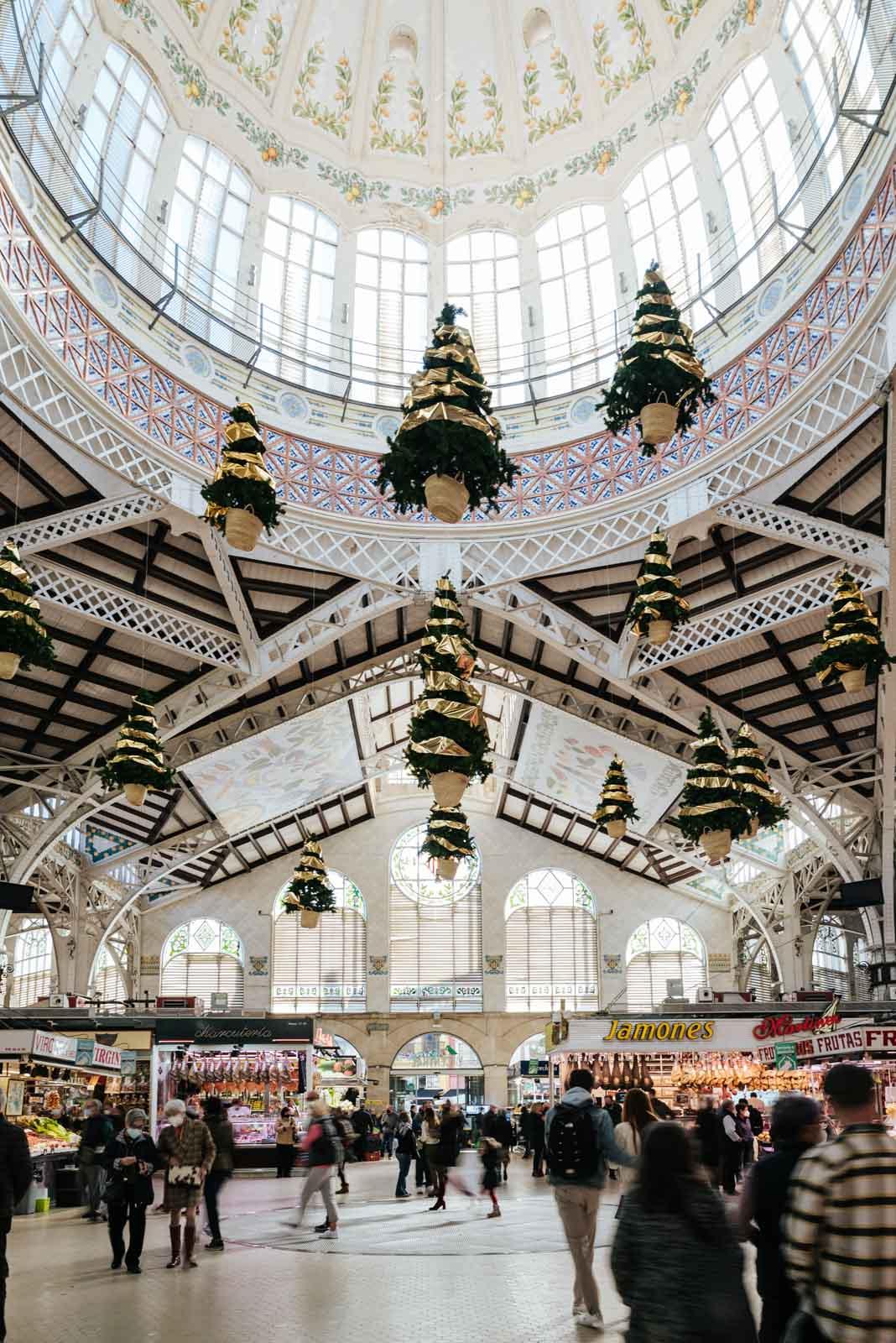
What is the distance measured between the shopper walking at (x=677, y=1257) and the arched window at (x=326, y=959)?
32596 mm

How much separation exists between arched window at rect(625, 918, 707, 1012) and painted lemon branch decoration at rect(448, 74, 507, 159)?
2431 centimetres

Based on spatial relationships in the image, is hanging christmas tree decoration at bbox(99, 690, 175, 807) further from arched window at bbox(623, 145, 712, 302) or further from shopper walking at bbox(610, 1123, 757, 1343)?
shopper walking at bbox(610, 1123, 757, 1343)

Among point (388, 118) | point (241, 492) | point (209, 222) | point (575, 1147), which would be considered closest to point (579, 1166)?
point (575, 1147)

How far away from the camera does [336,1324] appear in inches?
247

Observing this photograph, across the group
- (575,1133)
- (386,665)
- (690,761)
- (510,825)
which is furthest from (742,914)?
(575,1133)

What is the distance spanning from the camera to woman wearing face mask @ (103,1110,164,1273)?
27.8ft

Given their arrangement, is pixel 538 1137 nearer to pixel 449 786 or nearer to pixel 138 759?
pixel 138 759

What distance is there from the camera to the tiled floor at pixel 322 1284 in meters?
6.18

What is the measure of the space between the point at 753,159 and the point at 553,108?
3.97m

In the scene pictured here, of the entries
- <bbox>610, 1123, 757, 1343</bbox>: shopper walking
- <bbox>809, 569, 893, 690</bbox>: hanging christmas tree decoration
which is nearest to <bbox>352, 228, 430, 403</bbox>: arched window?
<bbox>809, 569, 893, 690</bbox>: hanging christmas tree decoration

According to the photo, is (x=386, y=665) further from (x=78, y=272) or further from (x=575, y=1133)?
(x=575, y=1133)

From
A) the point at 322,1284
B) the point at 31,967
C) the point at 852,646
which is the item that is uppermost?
the point at 852,646

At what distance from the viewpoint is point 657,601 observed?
41.2 feet

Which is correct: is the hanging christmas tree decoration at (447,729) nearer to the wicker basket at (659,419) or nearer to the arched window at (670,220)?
the wicker basket at (659,419)
